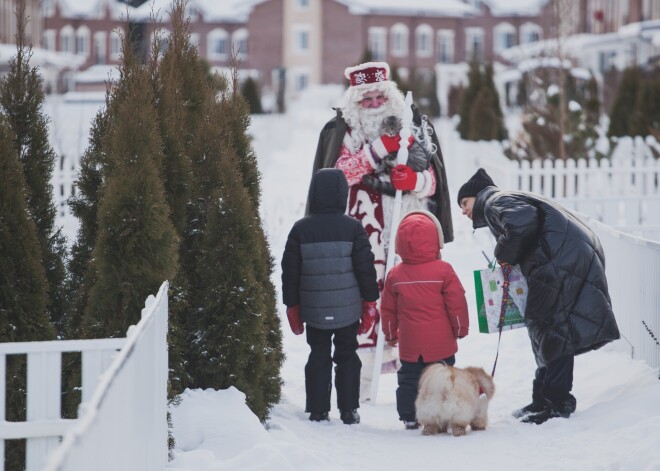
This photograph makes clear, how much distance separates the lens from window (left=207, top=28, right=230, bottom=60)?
69750 millimetres

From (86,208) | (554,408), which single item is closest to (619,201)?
(554,408)

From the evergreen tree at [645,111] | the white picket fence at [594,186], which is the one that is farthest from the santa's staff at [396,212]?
the evergreen tree at [645,111]

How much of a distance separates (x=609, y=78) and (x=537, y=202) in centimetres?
3088

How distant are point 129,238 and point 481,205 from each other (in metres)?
2.41

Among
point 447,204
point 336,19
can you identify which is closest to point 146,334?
point 447,204

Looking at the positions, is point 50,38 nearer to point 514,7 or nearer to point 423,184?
point 514,7

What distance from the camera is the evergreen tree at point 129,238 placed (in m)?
4.81

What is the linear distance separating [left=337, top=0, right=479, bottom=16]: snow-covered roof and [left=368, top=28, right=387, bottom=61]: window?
3.97 feet

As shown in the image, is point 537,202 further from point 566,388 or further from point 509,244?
point 566,388

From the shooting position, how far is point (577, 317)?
6.18 meters

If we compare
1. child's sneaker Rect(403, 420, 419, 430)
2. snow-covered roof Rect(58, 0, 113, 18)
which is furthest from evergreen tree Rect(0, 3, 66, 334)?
snow-covered roof Rect(58, 0, 113, 18)

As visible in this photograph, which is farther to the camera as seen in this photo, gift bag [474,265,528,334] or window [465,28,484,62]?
window [465,28,484,62]

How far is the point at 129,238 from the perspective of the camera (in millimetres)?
4812

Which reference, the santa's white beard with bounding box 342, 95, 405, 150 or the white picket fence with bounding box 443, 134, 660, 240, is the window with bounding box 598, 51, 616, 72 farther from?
the santa's white beard with bounding box 342, 95, 405, 150
